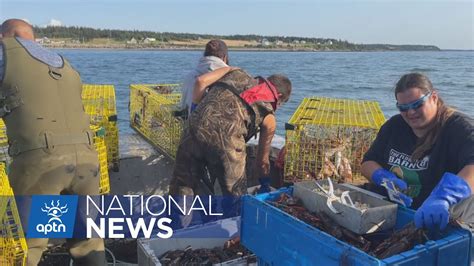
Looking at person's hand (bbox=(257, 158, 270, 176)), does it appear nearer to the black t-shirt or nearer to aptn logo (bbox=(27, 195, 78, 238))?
the black t-shirt

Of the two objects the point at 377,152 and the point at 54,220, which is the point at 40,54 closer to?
the point at 54,220

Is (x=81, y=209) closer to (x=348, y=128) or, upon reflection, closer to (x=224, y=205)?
(x=224, y=205)

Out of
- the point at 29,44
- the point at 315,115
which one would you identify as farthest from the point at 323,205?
the point at 315,115

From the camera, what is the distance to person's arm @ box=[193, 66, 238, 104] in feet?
12.4

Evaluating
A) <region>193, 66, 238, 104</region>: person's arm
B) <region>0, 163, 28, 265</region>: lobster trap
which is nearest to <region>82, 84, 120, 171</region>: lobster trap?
<region>193, 66, 238, 104</region>: person's arm

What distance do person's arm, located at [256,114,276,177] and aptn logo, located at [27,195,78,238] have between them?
1.51m

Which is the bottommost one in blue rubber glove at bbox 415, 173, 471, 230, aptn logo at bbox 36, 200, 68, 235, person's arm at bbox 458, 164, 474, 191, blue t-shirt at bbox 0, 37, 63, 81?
aptn logo at bbox 36, 200, 68, 235

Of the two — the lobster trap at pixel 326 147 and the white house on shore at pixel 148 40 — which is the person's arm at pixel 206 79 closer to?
the lobster trap at pixel 326 147

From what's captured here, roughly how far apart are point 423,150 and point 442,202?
0.72 m

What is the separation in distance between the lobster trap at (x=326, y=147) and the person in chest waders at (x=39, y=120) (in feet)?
6.64

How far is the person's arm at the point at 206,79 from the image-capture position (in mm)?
3770

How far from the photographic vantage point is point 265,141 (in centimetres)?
391

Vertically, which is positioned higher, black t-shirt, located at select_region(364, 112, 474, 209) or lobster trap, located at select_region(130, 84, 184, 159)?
black t-shirt, located at select_region(364, 112, 474, 209)

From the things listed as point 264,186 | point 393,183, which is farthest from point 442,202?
point 264,186
